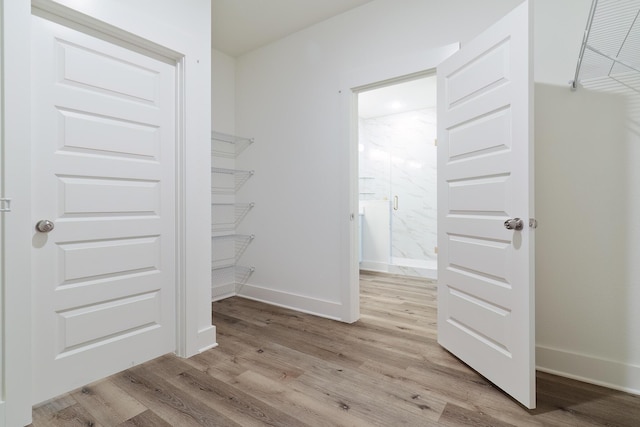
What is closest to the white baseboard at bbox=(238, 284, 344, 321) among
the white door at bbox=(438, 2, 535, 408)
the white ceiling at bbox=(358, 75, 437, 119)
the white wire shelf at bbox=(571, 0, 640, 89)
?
the white door at bbox=(438, 2, 535, 408)

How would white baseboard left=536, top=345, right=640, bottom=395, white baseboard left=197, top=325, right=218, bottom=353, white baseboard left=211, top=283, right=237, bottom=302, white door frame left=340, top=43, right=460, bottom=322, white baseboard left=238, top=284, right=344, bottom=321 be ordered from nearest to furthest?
white baseboard left=536, top=345, right=640, bottom=395, white baseboard left=197, top=325, right=218, bottom=353, white door frame left=340, top=43, right=460, bottom=322, white baseboard left=238, top=284, right=344, bottom=321, white baseboard left=211, top=283, right=237, bottom=302

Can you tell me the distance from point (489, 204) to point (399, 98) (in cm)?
330

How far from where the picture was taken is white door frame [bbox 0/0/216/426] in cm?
144

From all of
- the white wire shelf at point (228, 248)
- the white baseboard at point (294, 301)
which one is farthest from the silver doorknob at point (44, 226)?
the white baseboard at point (294, 301)

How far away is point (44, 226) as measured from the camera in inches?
63.1

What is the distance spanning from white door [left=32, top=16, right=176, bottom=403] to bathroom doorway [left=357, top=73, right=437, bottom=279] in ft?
11.1

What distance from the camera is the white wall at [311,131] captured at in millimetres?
2514

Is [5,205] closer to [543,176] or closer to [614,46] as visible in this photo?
[543,176]

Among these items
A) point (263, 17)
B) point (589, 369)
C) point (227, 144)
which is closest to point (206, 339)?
point (227, 144)

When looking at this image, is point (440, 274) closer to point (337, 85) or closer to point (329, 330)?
point (329, 330)

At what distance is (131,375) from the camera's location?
1900 mm

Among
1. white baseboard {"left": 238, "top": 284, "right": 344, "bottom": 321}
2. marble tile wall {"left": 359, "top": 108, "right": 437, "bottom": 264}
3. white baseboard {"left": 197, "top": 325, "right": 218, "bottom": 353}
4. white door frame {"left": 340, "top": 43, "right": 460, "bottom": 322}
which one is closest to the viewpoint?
white baseboard {"left": 197, "top": 325, "right": 218, "bottom": 353}

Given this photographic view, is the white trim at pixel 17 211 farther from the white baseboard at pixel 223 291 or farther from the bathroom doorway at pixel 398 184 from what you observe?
the bathroom doorway at pixel 398 184

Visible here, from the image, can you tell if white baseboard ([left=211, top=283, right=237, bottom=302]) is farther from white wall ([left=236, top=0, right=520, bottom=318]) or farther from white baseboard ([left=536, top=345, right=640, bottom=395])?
white baseboard ([left=536, top=345, right=640, bottom=395])
